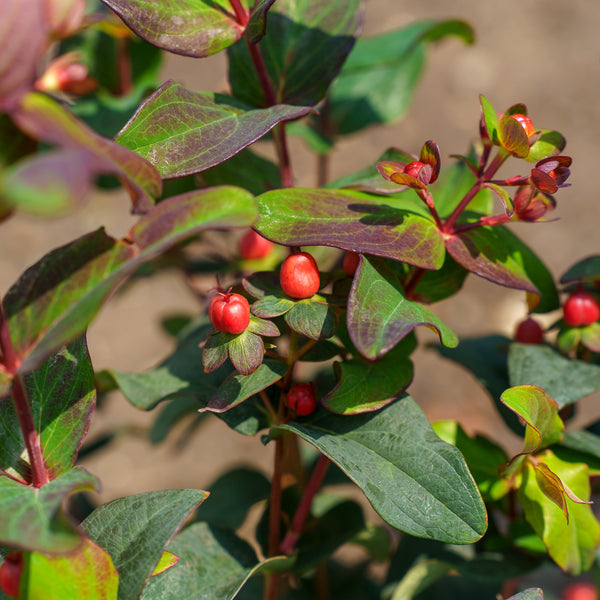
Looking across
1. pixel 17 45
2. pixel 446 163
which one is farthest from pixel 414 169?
pixel 446 163

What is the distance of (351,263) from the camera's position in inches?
21.6

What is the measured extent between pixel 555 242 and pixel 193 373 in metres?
1.54

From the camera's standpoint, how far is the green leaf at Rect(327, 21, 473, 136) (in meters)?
0.95

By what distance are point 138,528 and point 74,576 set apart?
2.0 inches

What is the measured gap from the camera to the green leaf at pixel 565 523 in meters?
0.56

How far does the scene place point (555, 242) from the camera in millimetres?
1933

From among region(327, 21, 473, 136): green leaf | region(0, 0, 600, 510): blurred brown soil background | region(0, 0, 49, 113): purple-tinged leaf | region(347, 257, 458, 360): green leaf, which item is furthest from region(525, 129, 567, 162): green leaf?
region(0, 0, 600, 510): blurred brown soil background

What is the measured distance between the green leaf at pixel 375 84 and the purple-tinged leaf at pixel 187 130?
42 centimetres

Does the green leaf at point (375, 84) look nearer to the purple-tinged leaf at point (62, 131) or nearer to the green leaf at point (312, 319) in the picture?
the green leaf at point (312, 319)

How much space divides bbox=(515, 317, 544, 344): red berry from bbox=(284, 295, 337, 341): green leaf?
26 cm

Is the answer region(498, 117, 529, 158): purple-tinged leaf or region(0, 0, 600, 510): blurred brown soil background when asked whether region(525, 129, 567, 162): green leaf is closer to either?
region(498, 117, 529, 158): purple-tinged leaf

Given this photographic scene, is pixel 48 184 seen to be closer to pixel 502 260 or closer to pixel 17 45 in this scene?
pixel 17 45

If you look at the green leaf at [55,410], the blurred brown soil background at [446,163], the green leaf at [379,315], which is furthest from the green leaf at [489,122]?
the blurred brown soil background at [446,163]

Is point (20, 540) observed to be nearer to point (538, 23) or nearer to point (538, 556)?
point (538, 556)
